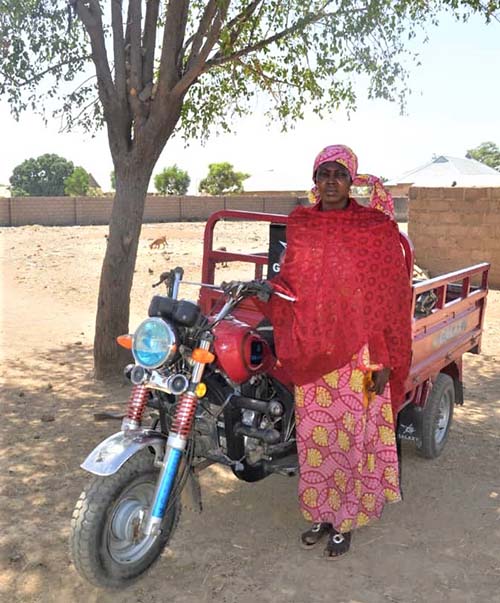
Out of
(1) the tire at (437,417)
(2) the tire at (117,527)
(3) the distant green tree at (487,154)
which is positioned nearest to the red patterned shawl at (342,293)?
(2) the tire at (117,527)

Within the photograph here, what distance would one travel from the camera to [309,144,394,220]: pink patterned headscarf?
310 centimetres

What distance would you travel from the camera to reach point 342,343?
10.3 ft

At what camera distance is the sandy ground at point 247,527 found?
296cm

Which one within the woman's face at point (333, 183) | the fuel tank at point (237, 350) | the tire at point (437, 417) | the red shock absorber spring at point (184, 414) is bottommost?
the tire at point (437, 417)

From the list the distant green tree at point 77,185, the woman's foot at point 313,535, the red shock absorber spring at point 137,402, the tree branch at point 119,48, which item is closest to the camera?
the red shock absorber spring at point 137,402

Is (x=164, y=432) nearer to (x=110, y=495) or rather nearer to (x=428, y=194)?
(x=110, y=495)

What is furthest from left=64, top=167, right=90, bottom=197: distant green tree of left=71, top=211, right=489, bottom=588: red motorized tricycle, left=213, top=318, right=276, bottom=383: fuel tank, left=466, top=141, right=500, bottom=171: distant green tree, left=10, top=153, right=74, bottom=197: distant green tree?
left=213, top=318, right=276, bottom=383: fuel tank

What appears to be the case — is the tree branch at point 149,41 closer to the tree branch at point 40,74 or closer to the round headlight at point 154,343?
the tree branch at point 40,74

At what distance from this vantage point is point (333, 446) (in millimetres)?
3281

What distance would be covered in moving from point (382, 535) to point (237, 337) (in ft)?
4.63

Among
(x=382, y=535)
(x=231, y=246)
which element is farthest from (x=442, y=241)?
(x=382, y=535)

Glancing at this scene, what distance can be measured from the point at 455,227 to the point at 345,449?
9.47 m

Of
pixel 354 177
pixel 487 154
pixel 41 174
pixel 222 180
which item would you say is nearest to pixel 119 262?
pixel 354 177

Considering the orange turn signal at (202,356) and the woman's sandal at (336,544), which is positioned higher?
the orange turn signal at (202,356)
